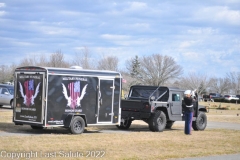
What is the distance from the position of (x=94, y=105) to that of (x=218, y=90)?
111 metres

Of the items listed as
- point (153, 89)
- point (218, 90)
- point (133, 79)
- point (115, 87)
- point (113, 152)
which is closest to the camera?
point (113, 152)

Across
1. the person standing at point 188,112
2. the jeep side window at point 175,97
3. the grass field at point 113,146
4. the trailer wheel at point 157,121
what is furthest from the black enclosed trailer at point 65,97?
the jeep side window at point 175,97

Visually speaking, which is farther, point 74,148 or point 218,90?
point 218,90

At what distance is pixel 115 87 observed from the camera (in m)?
19.0

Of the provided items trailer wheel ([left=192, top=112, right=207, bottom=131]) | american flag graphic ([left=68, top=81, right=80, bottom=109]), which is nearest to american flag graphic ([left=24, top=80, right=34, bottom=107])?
american flag graphic ([left=68, top=81, right=80, bottom=109])

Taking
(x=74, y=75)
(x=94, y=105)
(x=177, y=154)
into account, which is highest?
(x=74, y=75)

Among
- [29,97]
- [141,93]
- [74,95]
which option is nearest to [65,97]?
[74,95]

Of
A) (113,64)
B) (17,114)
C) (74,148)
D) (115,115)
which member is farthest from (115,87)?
(113,64)

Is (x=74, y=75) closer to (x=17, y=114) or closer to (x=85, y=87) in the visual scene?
(x=85, y=87)

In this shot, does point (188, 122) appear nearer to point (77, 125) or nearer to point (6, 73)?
point (77, 125)

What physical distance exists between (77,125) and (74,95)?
115 centimetres

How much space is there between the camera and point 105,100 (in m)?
18.8

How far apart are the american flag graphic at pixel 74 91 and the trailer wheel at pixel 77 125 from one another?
20.1 inches

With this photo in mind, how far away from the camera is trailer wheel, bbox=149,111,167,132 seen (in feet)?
65.6
